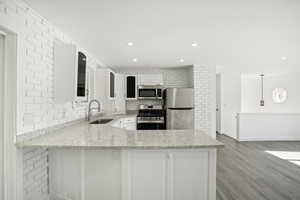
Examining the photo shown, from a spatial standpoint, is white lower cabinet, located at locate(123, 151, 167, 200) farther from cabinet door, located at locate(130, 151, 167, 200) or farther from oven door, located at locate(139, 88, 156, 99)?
oven door, located at locate(139, 88, 156, 99)

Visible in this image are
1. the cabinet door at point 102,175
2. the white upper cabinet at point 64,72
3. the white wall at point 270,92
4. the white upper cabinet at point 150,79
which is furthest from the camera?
the white wall at point 270,92

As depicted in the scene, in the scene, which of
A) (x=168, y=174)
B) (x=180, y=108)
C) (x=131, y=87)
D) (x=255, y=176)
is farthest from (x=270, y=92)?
(x=168, y=174)

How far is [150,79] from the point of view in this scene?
5723 millimetres

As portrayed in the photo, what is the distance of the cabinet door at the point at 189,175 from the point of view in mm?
1918

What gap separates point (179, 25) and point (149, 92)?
321 cm

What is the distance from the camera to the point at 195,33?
298 centimetres

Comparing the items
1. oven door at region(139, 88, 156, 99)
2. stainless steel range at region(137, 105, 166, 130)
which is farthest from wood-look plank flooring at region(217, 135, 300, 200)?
oven door at region(139, 88, 156, 99)

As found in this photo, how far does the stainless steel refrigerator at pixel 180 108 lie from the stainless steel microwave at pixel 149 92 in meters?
0.51

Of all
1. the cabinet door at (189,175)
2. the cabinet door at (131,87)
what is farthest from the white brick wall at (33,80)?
the cabinet door at (131,87)

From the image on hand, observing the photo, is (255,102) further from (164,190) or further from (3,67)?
(3,67)

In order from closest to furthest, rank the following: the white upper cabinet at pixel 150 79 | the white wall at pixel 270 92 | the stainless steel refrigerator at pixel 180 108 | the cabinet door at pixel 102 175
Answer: the cabinet door at pixel 102 175, the stainless steel refrigerator at pixel 180 108, the white upper cabinet at pixel 150 79, the white wall at pixel 270 92

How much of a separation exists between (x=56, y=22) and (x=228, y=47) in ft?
9.70

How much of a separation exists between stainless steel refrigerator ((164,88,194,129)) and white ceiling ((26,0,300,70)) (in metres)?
1.25

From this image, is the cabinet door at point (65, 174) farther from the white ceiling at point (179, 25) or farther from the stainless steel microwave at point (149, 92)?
the stainless steel microwave at point (149, 92)
